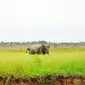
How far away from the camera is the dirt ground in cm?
1179

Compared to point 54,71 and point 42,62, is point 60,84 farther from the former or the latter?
point 42,62

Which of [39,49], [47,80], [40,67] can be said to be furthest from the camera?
[39,49]

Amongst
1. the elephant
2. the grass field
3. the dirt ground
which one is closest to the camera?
the dirt ground

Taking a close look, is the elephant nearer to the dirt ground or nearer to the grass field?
the grass field

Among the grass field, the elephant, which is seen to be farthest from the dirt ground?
the elephant

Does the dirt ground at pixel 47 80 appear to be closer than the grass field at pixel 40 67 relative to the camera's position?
Yes

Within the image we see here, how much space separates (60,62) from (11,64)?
1.58 metres

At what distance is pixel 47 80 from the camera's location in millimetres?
11891

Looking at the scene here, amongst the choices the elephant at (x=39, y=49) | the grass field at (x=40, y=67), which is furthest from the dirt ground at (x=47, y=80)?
the elephant at (x=39, y=49)

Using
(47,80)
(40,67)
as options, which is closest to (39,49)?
(40,67)

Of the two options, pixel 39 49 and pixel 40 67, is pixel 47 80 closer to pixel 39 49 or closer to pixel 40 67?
pixel 40 67

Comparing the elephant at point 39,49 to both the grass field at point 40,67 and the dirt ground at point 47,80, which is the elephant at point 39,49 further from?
the dirt ground at point 47,80

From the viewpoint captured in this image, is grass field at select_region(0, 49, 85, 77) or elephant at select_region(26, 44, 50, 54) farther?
elephant at select_region(26, 44, 50, 54)

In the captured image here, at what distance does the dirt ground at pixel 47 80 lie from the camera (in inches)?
464
